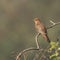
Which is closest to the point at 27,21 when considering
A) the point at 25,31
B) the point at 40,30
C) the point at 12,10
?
the point at 25,31

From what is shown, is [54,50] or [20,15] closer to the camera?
[54,50]

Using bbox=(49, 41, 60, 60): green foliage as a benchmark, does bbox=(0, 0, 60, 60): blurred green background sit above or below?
below

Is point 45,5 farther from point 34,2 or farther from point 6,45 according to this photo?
point 6,45

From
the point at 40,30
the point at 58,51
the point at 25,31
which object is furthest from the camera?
the point at 25,31

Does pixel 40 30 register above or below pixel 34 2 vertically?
above

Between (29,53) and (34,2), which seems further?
(34,2)

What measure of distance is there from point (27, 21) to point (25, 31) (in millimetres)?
1510

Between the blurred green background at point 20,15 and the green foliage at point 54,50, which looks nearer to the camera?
the green foliage at point 54,50

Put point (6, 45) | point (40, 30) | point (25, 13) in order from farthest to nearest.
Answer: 1. point (25, 13)
2. point (6, 45)
3. point (40, 30)

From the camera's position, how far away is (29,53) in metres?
4.46

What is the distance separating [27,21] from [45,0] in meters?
3.99

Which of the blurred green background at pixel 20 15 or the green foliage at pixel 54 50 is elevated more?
the green foliage at pixel 54 50

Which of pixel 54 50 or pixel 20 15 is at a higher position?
pixel 54 50

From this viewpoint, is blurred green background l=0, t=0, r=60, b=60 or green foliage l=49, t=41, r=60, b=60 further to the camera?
blurred green background l=0, t=0, r=60, b=60
